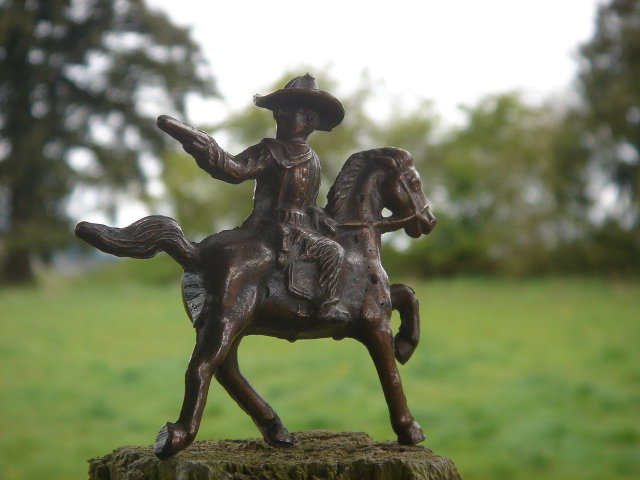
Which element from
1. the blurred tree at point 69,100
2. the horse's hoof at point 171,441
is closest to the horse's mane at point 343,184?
the horse's hoof at point 171,441

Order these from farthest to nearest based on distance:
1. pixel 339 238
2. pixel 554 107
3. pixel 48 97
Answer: pixel 554 107 → pixel 48 97 → pixel 339 238

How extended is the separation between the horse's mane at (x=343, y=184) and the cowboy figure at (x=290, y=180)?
0.06m

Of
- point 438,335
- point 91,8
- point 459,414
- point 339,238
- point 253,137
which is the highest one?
point 91,8

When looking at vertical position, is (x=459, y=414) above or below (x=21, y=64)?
below

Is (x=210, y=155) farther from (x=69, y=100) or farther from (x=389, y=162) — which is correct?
(x=69, y=100)

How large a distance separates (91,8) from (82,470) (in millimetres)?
9243

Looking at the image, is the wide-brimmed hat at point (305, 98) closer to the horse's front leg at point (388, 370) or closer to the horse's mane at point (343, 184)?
the horse's mane at point (343, 184)

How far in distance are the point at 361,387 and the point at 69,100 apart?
323 inches

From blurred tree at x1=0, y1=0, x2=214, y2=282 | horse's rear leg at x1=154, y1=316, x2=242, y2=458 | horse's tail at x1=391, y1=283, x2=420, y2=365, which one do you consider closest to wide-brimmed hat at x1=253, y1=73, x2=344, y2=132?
horse's tail at x1=391, y1=283, x2=420, y2=365

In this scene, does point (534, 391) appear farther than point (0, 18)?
No

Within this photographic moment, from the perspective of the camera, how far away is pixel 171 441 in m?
2.23

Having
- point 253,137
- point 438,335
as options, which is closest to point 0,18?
point 253,137

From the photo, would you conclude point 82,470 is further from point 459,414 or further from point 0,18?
point 0,18

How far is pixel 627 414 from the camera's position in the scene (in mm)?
5426
